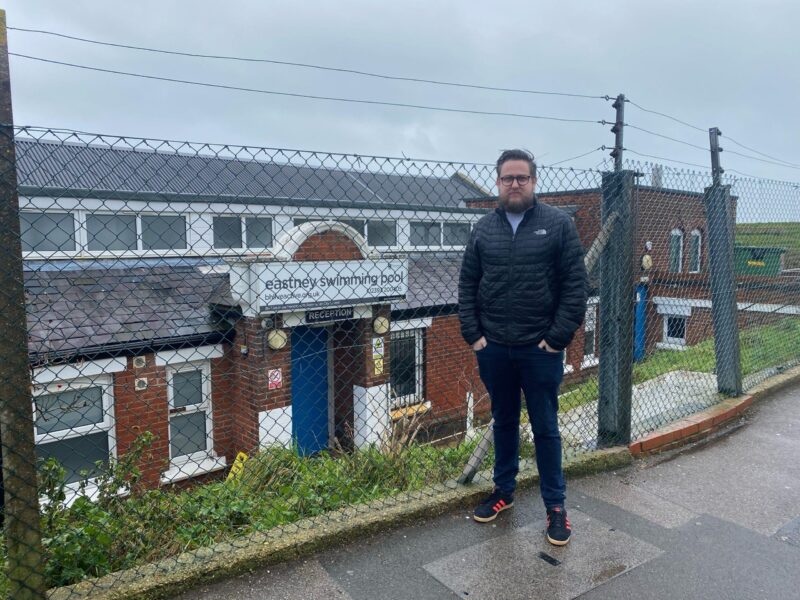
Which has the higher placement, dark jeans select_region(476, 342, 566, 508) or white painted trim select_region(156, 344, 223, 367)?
dark jeans select_region(476, 342, 566, 508)

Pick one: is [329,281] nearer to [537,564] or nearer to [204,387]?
[204,387]

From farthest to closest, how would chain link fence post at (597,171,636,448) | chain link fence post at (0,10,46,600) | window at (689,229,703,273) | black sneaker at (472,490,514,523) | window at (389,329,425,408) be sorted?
1. window at (689,229,703,273)
2. window at (389,329,425,408)
3. chain link fence post at (597,171,636,448)
4. black sneaker at (472,490,514,523)
5. chain link fence post at (0,10,46,600)

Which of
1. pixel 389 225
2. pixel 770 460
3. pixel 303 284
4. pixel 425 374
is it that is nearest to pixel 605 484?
pixel 770 460

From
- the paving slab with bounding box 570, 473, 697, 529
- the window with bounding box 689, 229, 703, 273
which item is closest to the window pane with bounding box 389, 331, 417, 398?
the paving slab with bounding box 570, 473, 697, 529

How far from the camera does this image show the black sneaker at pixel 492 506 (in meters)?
3.21

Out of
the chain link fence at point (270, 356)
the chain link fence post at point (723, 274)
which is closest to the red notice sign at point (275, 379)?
the chain link fence at point (270, 356)

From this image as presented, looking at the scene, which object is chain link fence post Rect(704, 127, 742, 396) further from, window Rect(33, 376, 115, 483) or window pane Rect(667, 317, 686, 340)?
window pane Rect(667, 317, 686, 340)

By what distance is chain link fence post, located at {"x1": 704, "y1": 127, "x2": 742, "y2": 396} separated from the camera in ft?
16.5

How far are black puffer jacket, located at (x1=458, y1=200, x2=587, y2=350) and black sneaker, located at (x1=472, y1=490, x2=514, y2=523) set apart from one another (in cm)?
91

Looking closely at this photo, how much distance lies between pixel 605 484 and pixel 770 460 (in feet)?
4.72

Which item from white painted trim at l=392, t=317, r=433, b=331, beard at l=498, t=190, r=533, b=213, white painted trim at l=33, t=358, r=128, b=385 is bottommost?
white painted trim at l=33, t=358, r=128, b=385

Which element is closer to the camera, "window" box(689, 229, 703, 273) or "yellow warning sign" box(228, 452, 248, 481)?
"yellow warning sign" box(228, 452, 248, 481)

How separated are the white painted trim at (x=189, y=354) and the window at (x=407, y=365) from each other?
3.22 metres

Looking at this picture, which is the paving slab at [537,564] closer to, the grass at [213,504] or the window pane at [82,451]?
the grass at [213,504]
